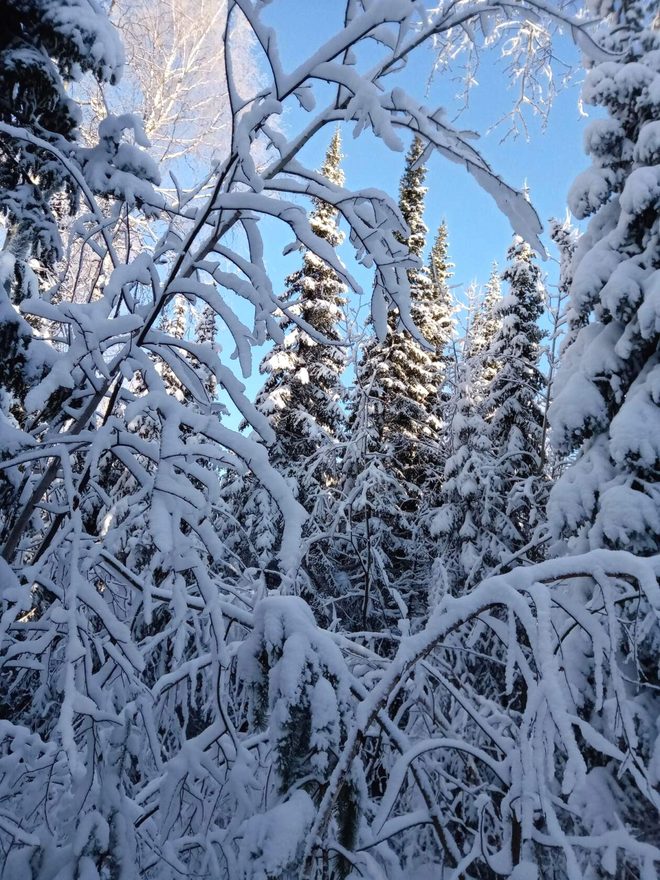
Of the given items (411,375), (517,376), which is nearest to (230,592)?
(517,376)

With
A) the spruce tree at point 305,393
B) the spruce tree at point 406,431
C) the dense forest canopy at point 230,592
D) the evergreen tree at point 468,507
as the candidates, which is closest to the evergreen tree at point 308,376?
the spruce tree at point 305,393

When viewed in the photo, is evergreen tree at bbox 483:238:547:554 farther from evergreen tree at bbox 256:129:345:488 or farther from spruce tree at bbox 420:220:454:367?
Answer: evergreen tree at bbox 256:129:345:488

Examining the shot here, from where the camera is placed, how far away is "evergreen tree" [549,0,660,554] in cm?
611

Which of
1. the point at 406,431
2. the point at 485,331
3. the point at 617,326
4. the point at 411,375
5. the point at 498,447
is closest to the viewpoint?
the point at 617,326

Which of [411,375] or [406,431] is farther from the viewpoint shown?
[411,375]

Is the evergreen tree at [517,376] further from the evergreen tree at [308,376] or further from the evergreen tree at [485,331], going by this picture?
the evergreen tree at [308,376]

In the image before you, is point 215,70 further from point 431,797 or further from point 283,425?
point 431,797

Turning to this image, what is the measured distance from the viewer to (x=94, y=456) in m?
1.47

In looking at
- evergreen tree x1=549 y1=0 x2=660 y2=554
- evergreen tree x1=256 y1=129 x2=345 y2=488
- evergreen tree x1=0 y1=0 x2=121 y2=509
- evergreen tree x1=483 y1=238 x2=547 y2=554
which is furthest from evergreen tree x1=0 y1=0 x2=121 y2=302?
evergreen tree x1=483 y1=238 x2=547 y2=554

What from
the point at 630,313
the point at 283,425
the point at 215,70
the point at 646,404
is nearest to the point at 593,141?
the point at 630,313

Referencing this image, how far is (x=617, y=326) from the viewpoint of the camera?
7.22 meters

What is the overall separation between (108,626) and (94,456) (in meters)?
0.50

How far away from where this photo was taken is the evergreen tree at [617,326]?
6.11 meters

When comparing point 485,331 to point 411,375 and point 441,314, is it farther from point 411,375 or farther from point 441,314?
point 411,375
